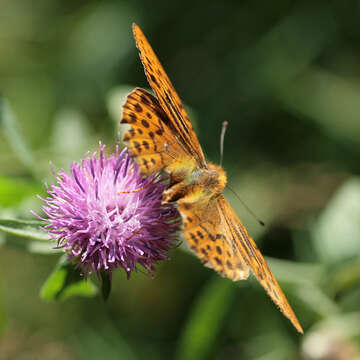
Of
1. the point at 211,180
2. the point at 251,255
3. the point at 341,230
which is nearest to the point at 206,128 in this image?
the point at 341,230

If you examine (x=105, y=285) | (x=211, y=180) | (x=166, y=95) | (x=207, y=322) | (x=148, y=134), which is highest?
(x=166, y=95)

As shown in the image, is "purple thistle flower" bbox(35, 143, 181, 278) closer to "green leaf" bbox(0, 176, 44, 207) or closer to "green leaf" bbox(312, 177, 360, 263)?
"green leaf" bbox(0, 176, 44, 207)

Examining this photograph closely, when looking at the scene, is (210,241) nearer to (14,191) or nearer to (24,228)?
(24,228)

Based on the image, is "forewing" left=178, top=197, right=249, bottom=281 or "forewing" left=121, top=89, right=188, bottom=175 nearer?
"forewing" left=178, top=197, right=249, bottom=281

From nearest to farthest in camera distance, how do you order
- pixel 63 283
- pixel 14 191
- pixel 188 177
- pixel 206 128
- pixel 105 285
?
1. pixel 105 285
2. pixel 63 283
3. pixel 188 177
4. pixel 14 191
5. pixel 206 128

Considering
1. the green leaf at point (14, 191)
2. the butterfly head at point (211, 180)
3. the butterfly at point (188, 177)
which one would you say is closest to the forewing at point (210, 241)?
the butterfly at point (188, 177)

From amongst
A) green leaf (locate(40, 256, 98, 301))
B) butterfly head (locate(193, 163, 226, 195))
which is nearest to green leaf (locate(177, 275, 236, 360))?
butterfly head (locate(193, 163, 226, 195))

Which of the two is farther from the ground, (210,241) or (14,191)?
(210,241)
